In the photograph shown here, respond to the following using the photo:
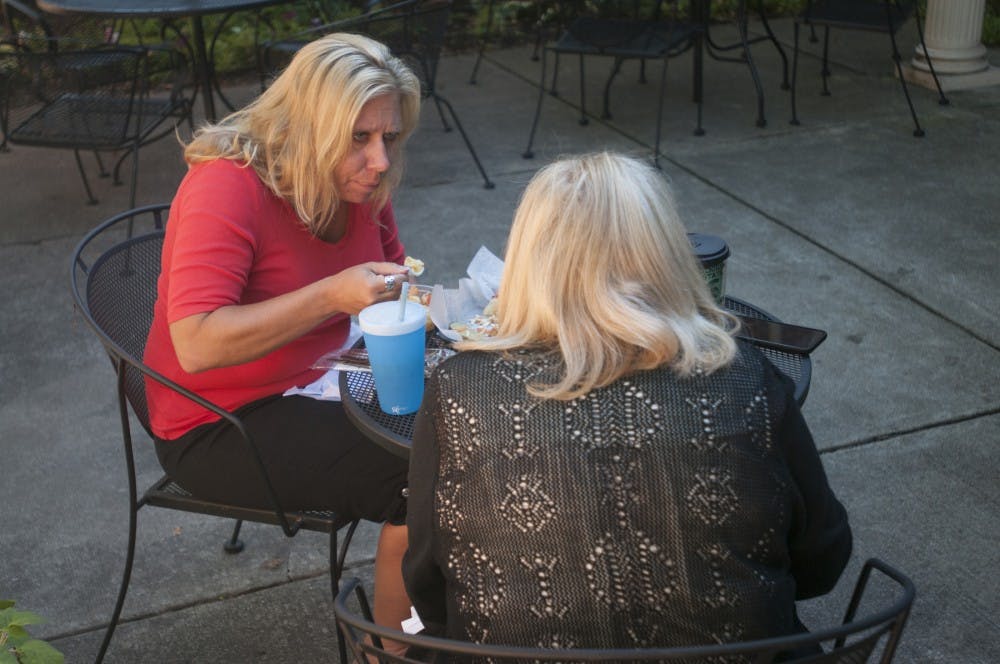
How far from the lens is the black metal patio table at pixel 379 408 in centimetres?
192

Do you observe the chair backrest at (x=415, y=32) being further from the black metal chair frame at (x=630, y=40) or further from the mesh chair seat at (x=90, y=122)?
the mesh chair seat at (x=90, y=122)

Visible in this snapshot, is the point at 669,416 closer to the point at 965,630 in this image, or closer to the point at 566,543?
the point at 566,543

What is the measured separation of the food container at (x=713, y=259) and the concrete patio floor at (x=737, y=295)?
3.00 feet

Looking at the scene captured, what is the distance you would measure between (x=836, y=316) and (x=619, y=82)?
3330mm

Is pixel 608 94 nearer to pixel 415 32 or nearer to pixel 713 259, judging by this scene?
pixel 415 32

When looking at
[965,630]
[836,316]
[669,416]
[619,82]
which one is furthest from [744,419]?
[619,82]

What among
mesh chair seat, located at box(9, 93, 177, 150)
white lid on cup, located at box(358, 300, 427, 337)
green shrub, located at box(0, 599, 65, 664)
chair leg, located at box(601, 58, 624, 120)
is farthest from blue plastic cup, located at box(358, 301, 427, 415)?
chair leg, located at box(601, 58, 624, 120)

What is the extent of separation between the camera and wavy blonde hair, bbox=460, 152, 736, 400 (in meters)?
1.51

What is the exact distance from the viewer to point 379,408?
2021mm

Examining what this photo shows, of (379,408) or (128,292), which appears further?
(128,292)

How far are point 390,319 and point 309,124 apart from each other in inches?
23.1

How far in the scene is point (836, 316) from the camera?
13.0ft

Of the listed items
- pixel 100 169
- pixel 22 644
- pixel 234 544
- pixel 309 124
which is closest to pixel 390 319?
pixel 309 124

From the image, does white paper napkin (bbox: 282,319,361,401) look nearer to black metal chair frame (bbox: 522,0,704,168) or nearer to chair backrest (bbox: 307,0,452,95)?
chair backrest (bbox: 307,0,452,95)
